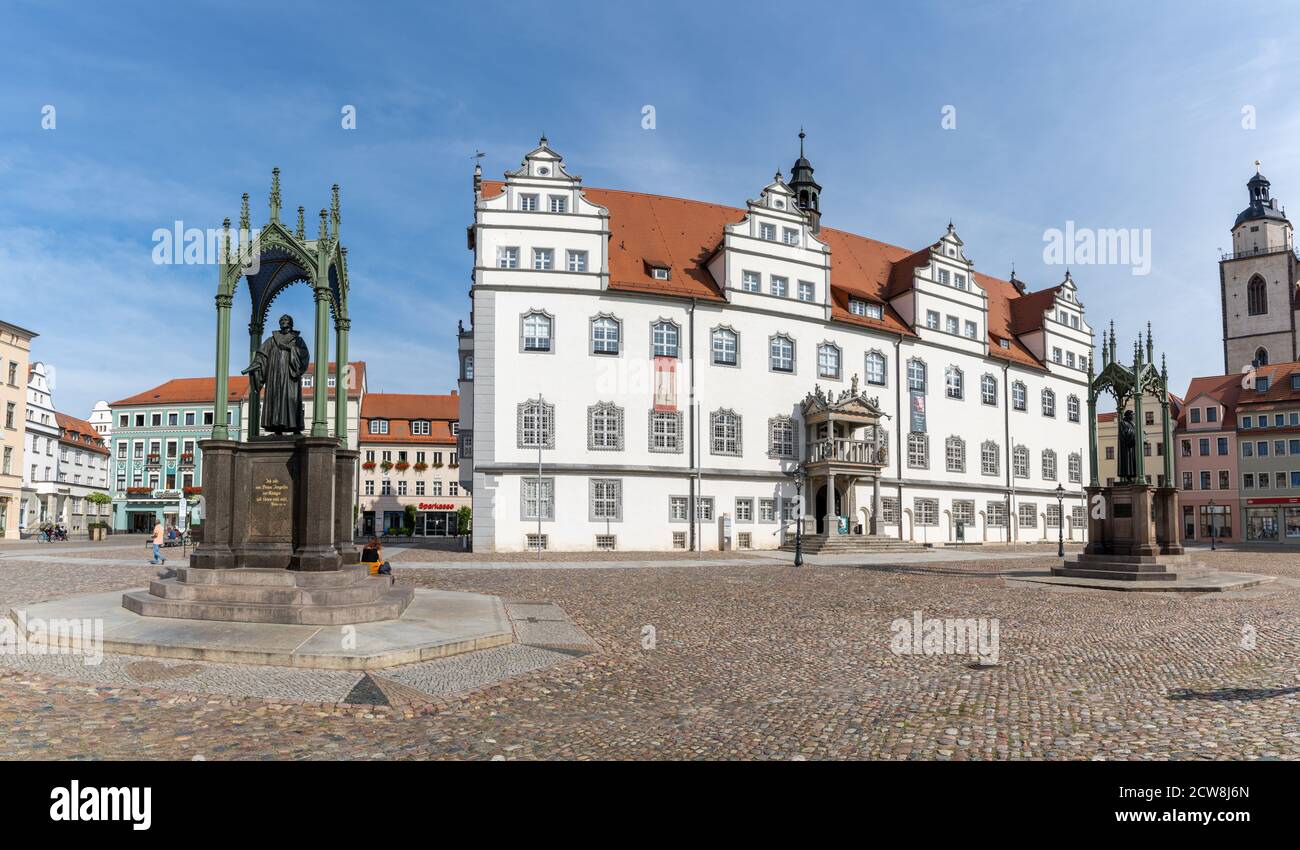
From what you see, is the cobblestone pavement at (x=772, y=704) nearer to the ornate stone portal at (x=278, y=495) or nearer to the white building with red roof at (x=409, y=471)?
the ornate stone portal at (x=278, y=495)

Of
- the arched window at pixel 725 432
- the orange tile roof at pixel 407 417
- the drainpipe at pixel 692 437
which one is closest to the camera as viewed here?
the drainpipe at pixel 692 437

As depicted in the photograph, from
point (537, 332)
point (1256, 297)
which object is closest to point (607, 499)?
point (537, 332)

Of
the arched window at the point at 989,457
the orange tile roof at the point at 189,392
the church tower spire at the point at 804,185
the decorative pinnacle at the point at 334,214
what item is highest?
the church tower spire at the point at 804,185

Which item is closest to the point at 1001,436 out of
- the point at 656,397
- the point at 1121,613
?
the point at 656,397

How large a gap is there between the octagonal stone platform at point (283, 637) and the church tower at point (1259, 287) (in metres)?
94.9

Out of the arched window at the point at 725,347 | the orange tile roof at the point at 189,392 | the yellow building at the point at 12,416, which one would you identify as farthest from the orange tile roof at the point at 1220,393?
the yellow building at the point at 12,416

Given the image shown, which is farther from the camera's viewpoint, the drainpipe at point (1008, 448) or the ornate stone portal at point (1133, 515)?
the drainpipe at point (1008, 448)

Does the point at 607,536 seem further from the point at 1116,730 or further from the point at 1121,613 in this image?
the point at 1116,730

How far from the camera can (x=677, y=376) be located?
127ft

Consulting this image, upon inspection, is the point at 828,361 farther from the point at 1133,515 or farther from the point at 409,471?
the point at 409,471

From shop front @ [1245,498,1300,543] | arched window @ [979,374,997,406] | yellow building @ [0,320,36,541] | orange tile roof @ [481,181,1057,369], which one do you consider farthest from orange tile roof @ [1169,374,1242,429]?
yellow building @ [0,320,36,541]

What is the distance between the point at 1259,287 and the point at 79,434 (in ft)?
379

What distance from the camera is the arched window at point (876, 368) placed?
44.4 m

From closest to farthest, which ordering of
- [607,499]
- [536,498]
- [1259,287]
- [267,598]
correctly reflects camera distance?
[267,598]
[536,498]
[607,499]
[1259,287]
